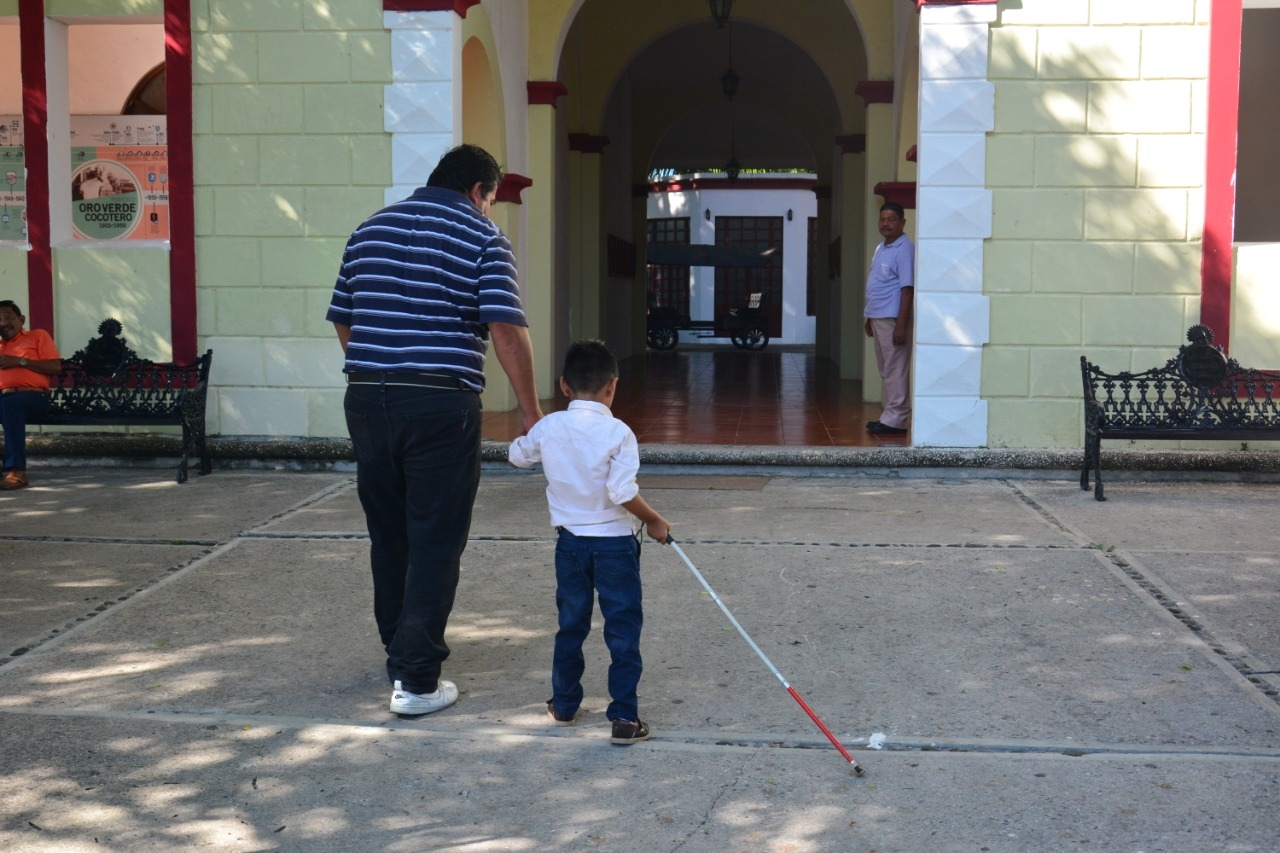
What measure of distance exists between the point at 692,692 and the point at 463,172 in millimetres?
1735

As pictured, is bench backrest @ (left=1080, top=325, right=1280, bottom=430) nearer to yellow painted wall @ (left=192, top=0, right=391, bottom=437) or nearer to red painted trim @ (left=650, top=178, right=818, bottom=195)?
yellow painted wall @ (left=192, top=0, right=391, bottom=437)

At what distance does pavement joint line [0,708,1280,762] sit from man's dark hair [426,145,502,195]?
161cm

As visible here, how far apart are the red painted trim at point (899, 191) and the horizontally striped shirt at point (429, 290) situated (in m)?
7.13

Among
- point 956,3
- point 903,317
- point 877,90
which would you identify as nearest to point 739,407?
point 903,317

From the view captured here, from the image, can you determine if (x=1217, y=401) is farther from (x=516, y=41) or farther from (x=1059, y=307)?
(x=516, y=41)

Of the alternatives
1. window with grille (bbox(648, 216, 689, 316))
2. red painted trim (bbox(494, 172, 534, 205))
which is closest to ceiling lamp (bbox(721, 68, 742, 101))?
red painted trim (bbox(494, 172, 534, 205))

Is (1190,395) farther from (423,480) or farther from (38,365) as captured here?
(38,365)

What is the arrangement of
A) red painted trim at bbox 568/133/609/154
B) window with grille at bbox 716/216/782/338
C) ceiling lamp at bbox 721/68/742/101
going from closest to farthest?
red painted trim at bbox 568/133/609/154 < ceiling lamp at bbox 721/68/742/101 < window with grille at bbox 716/216/782/338

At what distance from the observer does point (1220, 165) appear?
329 inches

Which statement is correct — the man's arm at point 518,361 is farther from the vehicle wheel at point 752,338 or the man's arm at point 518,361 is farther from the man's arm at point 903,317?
the vehicle wheel at point 752,338

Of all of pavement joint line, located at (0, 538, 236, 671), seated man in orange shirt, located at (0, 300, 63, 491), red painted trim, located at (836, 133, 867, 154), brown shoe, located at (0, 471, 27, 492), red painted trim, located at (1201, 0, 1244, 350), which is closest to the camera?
pavement joint line, located at (0, 538, 236, 671)

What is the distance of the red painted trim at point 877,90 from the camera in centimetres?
1179

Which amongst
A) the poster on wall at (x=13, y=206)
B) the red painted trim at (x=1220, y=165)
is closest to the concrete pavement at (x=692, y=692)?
the red painted trim at (x=1220, y=165)

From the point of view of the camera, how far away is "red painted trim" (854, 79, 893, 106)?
11.8 m
